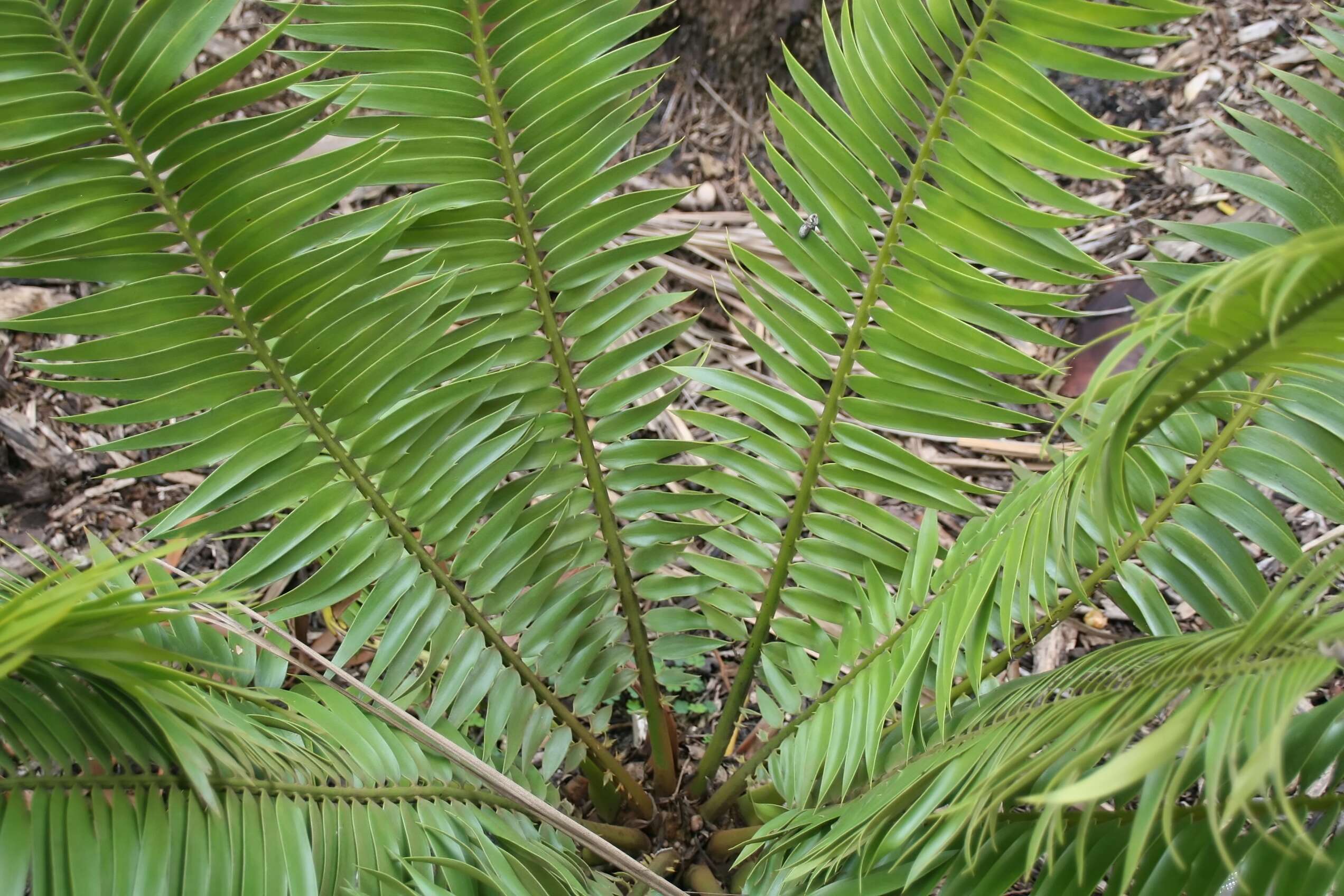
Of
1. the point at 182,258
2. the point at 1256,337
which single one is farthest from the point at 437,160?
the point at 1256,337

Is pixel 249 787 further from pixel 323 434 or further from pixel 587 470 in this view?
pixel 587 470

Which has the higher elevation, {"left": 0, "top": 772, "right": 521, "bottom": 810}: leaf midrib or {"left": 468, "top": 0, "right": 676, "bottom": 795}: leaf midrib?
{"left": 468, "top": 0, "right": 676, "bottom": 795}: leaf midrib

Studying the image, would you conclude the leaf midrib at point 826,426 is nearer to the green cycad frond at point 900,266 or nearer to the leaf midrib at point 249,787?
the green cycad frond at point 900,266

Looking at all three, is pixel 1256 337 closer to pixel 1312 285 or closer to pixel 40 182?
pixel 1312 285

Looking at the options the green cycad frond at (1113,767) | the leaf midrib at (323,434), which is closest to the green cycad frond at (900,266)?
the green cycad frond at (1113,767)

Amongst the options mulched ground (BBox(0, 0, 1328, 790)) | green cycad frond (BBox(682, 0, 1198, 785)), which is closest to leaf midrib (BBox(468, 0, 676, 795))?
green cycad frond (BBox(682, 0, 1198, 785))

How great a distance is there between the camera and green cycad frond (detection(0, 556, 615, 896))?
0.63 meters

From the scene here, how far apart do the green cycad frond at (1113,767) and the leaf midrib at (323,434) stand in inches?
11.4

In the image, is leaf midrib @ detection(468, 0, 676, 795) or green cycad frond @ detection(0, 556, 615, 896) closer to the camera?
green cycad frond @ detection(0, 556, 615, 896)

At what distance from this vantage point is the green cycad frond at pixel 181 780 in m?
0.63

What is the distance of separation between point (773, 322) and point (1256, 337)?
21.2 inches

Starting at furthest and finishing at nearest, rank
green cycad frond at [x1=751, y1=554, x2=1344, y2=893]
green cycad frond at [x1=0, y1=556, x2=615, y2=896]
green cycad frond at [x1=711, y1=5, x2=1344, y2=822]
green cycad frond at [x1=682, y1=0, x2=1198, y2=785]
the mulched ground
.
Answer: the mulched ground < green cycad frond at [x1=682, y1=0, x2=1198, y2=785] < green cycad frond at [x1=711, y1=5, x2=1344, y2=822] < green cycad frond at [x1=0, y1=556, x2=615, y2=896] < green cycad frond at [x1=751, y1=554, x2=1344, y2=893]

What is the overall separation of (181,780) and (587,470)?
565 mm

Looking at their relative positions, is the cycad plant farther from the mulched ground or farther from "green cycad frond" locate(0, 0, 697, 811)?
the mulched ground
